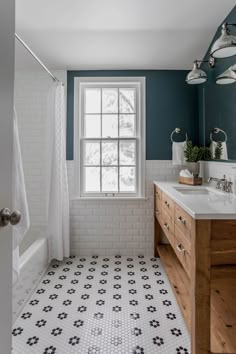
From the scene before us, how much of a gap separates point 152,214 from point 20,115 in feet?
6.88

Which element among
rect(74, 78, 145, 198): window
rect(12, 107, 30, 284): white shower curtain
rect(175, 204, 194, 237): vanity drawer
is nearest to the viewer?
rect(175, 204, 194, 237): vanity drawer

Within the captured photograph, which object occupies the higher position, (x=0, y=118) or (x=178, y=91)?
(x=178, y=91)

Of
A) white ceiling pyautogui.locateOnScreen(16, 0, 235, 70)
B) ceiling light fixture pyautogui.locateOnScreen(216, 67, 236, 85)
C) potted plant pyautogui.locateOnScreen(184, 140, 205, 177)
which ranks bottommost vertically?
potted plant pyautogui.locateOnScreen(184, 140, 205, 177)

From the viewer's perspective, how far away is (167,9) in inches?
83.2

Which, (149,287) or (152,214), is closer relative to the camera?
(149,287)

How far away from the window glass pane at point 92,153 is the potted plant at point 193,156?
1.13 m

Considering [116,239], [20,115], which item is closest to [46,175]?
[20,115]

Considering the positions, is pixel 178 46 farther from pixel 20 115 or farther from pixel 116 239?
pixel 116 239

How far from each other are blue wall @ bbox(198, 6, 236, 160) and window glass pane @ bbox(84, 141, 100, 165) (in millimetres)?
1340

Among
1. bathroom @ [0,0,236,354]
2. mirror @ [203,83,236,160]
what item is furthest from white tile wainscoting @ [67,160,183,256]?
mirror @ [203,83,236,160]

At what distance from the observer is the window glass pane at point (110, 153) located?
2988 millimetres

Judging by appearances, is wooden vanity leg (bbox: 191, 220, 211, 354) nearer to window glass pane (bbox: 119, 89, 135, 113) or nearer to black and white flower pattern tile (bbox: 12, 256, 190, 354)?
black and white flower pattern tile (bbox: 12, 256, 190, 354)

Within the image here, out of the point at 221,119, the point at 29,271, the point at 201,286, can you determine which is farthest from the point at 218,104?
the point at 29,271

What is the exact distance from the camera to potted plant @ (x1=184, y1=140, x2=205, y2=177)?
8.61ft
